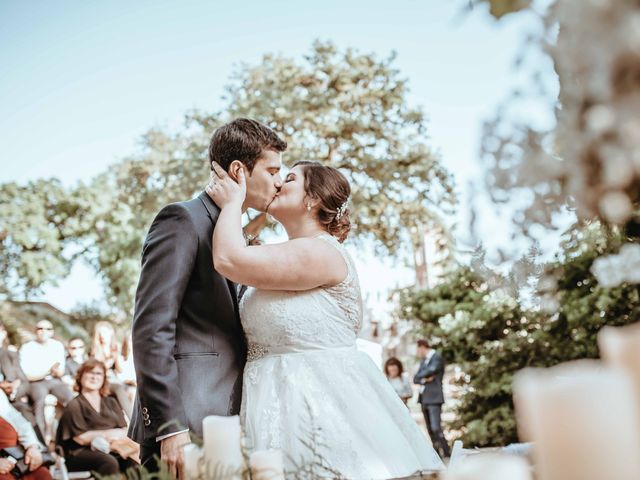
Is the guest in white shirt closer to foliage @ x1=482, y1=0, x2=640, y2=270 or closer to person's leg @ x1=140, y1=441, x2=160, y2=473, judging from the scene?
person's leg @ x1=140, y1=441, x2=160, y2=473

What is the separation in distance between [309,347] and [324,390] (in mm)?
175

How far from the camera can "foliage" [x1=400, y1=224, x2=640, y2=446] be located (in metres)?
6.93

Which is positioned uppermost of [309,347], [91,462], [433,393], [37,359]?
[37,359]

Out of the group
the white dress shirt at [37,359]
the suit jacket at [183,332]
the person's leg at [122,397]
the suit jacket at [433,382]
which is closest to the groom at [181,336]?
the suit jacket at [183,332]

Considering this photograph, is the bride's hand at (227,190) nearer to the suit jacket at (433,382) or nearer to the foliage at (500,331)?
the foliage at (500,331)

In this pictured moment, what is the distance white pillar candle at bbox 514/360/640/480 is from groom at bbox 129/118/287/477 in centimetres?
159

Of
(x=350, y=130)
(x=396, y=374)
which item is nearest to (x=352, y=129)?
(x=350, y=130)

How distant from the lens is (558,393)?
0.36 m

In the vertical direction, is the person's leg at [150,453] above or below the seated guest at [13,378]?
below

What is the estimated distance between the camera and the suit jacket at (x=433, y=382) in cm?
811

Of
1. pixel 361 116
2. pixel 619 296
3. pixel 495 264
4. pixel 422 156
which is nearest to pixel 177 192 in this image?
pixel 361 116

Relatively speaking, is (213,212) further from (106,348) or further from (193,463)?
(106,348)

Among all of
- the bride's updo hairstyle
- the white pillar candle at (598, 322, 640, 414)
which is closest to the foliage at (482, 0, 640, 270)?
the white pillar candle at (598, 322, 640, 414)

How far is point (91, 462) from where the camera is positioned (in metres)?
4.57
